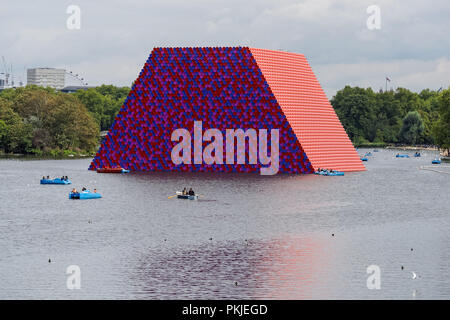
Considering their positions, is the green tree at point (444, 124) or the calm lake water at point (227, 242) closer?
the calm lake water at point (227, 242)

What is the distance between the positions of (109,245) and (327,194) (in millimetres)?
42970

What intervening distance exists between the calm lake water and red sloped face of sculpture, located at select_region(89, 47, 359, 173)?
75.3 feet

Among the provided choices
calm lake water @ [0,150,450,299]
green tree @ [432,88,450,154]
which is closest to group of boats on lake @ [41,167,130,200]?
calm lake water @ [0,150,450,299]

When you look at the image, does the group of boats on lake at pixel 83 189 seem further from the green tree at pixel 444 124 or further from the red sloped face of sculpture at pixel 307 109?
the green tree at pixel 444 124

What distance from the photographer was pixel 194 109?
122625 mm

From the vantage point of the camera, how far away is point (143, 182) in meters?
105

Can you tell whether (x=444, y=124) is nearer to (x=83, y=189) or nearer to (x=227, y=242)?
(x=83, y=189)

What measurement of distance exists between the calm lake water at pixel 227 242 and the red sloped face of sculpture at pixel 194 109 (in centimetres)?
2295

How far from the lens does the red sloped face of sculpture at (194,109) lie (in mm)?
120688

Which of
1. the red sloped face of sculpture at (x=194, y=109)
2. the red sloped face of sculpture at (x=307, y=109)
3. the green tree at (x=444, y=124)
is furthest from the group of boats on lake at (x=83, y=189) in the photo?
the green tree at (x=444, y=124)

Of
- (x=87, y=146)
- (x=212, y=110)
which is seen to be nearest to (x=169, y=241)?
(x=212, y=110)

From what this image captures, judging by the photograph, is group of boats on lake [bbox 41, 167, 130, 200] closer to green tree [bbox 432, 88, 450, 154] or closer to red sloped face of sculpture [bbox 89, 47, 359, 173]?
red sloped face of sculpture [bbox 89, 47, 359, 173]

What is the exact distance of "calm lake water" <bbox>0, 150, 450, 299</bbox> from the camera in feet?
131

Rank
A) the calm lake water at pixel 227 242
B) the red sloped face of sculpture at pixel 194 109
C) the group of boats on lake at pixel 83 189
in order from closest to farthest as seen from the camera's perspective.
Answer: the calm lake water at pixel 227 242, the group of boats on lake at pixel 83 189, the red sloped face of sculpture at pixel 194 109
